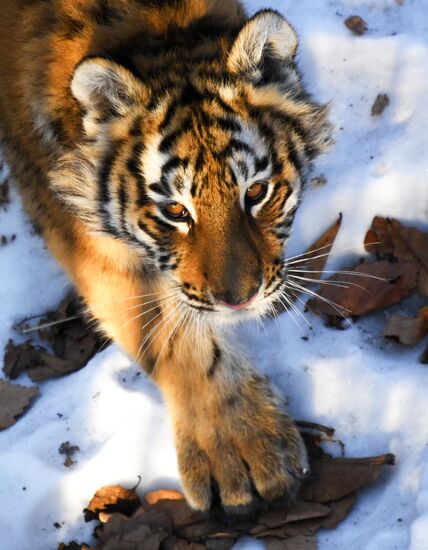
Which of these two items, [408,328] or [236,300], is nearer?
[236,300]

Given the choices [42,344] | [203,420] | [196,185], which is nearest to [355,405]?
[203,420]

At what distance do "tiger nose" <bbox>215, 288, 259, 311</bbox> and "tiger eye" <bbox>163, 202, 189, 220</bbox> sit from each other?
260 mm

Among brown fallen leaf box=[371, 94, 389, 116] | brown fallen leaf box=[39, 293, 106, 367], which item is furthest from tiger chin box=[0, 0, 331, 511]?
brown fallen leaf box=[371, 94, 389, 116]

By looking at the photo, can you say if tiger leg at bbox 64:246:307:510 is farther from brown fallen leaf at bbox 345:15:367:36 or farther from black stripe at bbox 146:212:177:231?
brown fallen leaf at bbox 345:15:367:36

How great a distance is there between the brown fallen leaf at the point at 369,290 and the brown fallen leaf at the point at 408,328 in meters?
0.12

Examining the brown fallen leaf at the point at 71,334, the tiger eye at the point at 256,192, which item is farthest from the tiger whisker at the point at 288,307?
the brown fallen leaf at the point at 71,334

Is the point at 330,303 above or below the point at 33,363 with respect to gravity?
above

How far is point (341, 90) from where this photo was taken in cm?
377

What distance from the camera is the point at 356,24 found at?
394cm

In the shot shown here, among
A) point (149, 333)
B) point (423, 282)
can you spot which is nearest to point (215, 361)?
point (149, 333)

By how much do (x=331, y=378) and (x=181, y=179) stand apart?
99cm

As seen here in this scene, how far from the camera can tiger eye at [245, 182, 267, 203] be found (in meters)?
2.53

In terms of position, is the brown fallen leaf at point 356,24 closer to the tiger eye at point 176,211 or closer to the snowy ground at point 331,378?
the snowy ground at point 331,378

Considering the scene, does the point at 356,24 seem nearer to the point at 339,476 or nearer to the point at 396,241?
the point at 396,241
